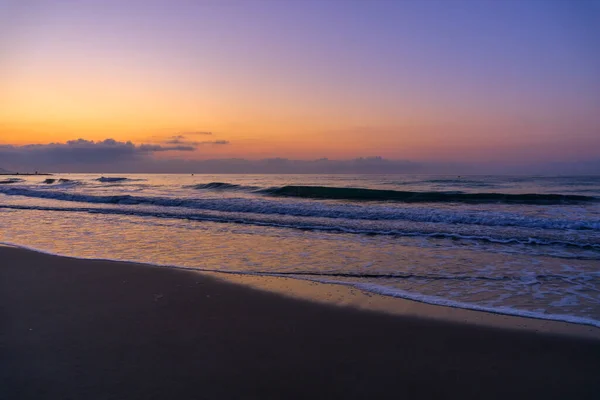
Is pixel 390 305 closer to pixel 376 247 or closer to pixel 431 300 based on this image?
pixel 431 300

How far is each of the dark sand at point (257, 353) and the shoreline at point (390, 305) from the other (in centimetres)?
22

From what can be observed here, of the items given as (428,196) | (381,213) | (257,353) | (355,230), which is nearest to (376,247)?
(355,230)

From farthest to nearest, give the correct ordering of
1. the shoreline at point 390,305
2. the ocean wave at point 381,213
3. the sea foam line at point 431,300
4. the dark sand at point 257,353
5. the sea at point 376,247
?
1. the ocean wave at point 381,213
2. the sea at point 376,247
3. the sea foam line at point 431,300
4. the shoreline at point 390,305
5. the dark sand at point 257,353

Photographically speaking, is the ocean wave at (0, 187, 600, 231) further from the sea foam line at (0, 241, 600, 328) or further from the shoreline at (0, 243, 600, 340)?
the shoreline at (0, 243, 600, 340)

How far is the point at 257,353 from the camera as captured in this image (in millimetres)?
3883

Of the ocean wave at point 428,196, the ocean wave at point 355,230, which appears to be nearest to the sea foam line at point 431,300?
the ocean wave at point 355,230

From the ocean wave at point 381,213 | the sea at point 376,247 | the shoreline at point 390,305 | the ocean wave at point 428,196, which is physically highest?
the ocean wave at point 428,196

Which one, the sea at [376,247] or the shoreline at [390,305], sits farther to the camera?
the sea at [376,247]

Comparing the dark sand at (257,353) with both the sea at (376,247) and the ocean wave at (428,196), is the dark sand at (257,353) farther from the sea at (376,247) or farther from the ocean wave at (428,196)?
the ocean wave at (428,196)

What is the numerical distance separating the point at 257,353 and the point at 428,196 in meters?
23.5

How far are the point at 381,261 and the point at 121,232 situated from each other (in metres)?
8.05

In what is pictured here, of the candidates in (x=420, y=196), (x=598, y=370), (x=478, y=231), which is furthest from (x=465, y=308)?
(x=420, y=196)

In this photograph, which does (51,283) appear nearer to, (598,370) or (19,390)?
(19,390)

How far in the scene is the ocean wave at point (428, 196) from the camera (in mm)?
23516
